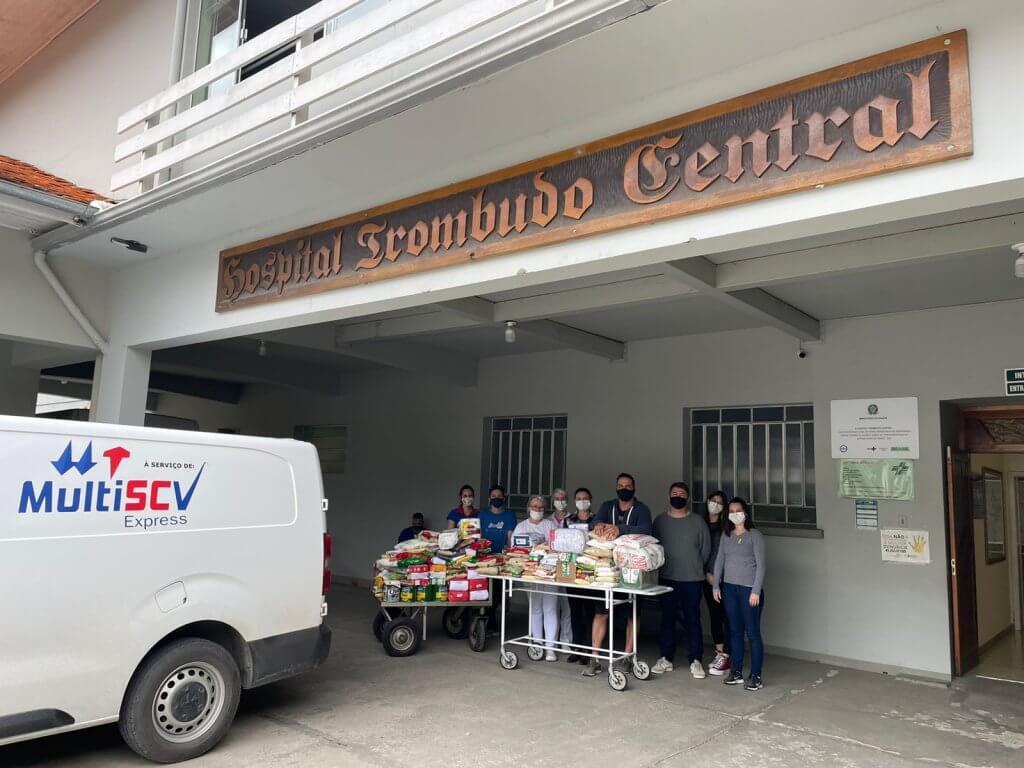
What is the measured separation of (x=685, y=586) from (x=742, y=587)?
0.62 metres

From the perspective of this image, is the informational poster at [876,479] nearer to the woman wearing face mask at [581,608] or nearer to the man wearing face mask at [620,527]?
the man wearing face mask at [620,527]

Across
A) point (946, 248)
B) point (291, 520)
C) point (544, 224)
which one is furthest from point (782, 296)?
point (291, 520)

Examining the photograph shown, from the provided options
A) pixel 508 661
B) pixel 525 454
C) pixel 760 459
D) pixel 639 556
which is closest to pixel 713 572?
pixel 639 556

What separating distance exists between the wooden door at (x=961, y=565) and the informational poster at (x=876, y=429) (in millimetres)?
379

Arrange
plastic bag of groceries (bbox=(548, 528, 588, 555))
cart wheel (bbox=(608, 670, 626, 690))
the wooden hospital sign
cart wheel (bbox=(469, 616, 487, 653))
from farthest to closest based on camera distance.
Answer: cart wheel (bbox=(469, 616, 487, 653)) < plastic bag of groceries (bbox=(548, 528, 588, 555)) < cart wheel (bbox=(608, 670, 626, 690)) < the wooden hospital sign

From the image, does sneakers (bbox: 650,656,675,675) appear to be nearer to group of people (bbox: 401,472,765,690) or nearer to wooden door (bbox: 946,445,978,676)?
group of people (bbox: 401,472,765,690)

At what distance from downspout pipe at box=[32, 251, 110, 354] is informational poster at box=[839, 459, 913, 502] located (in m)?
7.63

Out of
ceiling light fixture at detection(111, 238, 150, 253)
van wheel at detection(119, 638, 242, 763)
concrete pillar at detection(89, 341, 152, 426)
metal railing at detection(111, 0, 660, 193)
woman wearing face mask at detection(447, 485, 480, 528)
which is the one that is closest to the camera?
metal railing at detection(111, 0, 660, 193)

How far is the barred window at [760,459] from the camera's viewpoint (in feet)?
25.8

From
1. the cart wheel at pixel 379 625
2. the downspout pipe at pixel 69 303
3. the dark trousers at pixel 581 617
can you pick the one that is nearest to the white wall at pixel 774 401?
the dark trousers at pixel 581 617

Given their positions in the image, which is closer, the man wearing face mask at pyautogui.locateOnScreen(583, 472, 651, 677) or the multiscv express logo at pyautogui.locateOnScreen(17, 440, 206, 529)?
the multiscv express logo at pyautogui.locateOnScreen(17, 440, 206, 529)

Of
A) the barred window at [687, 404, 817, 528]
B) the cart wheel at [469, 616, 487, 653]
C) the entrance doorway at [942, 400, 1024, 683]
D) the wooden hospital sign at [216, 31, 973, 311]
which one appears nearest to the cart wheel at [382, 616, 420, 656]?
the cart wheel at [469, 616, 487, 653]

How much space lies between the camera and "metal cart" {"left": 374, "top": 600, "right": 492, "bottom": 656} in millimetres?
6969

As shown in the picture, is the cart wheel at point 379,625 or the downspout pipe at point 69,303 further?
the cart wheel at point 379,625
